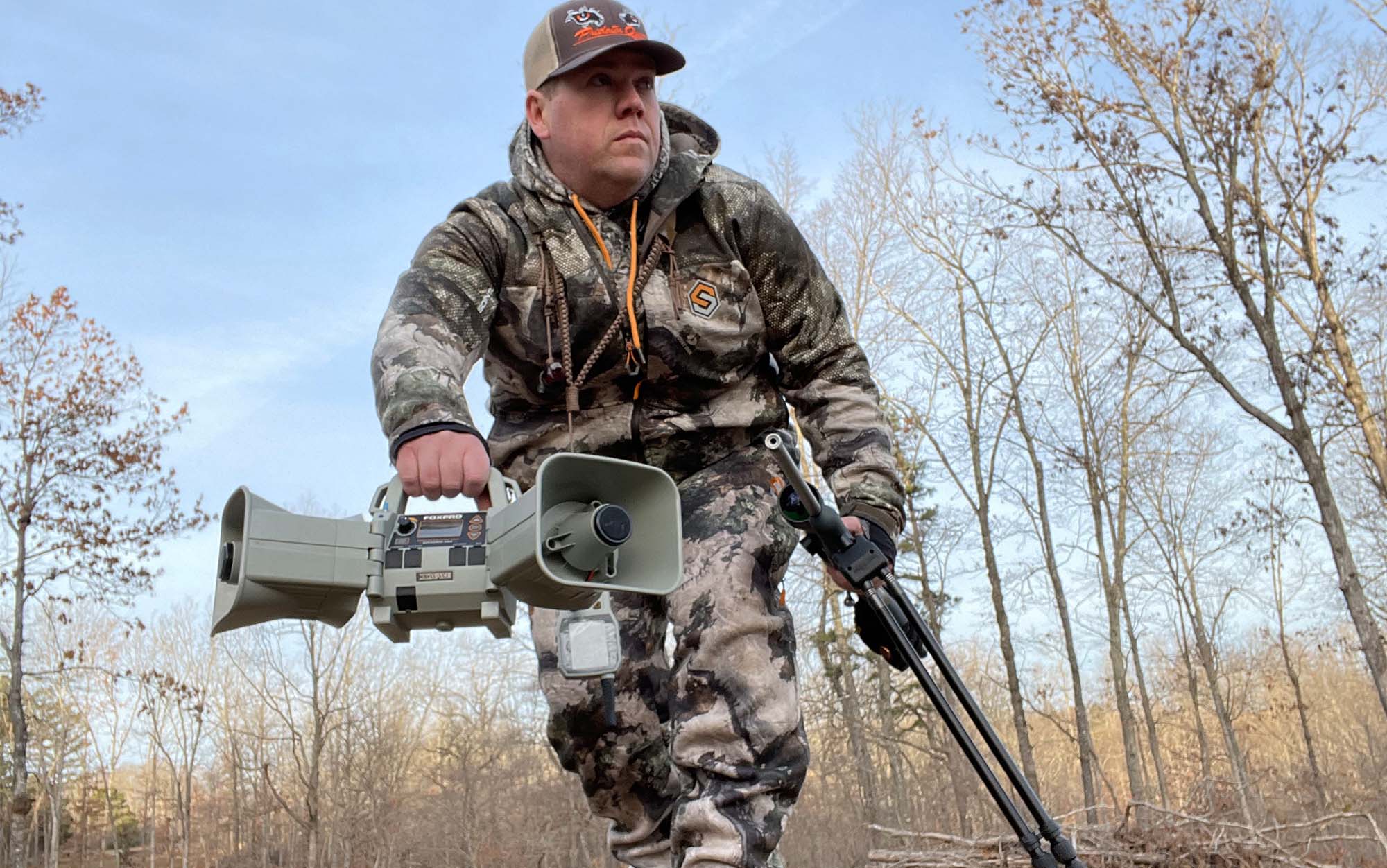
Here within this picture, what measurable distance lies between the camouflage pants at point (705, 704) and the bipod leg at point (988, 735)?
31 cm

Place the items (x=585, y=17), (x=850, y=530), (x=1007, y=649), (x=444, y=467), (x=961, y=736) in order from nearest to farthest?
(x=444, y=467) → (x=961, y=736) → (x=850, y=530) → (x=585, y=17) → (x=1007, y=649)

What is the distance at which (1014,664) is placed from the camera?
1742 cm

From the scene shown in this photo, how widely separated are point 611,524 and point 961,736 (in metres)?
1.13

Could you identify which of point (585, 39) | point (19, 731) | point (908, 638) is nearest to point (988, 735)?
point (908, 638)

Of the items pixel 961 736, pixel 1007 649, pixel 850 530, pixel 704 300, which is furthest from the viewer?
pixel 1007 649

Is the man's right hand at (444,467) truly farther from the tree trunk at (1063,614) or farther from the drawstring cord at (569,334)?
the tree trunk at (1063,614)

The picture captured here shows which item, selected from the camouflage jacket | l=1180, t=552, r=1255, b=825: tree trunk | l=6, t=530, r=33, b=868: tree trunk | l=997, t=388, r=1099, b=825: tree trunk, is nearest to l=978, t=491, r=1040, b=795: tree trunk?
l=997, t=388, r=1099, b=825: tree trunk

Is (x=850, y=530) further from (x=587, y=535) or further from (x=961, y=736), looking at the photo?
(x=587, y=535)

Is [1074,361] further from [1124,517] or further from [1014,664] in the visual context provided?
[1014,664]

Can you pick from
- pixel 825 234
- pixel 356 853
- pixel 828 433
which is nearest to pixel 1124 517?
pixel 825 234

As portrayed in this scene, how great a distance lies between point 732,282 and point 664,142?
0.45 meters

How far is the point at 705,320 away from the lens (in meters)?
3.00

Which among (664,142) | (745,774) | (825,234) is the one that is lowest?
(745,774)

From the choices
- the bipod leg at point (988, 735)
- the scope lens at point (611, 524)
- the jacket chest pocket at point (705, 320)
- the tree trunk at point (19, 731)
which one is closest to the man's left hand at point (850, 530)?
the bipod leg at point (988, 735)
